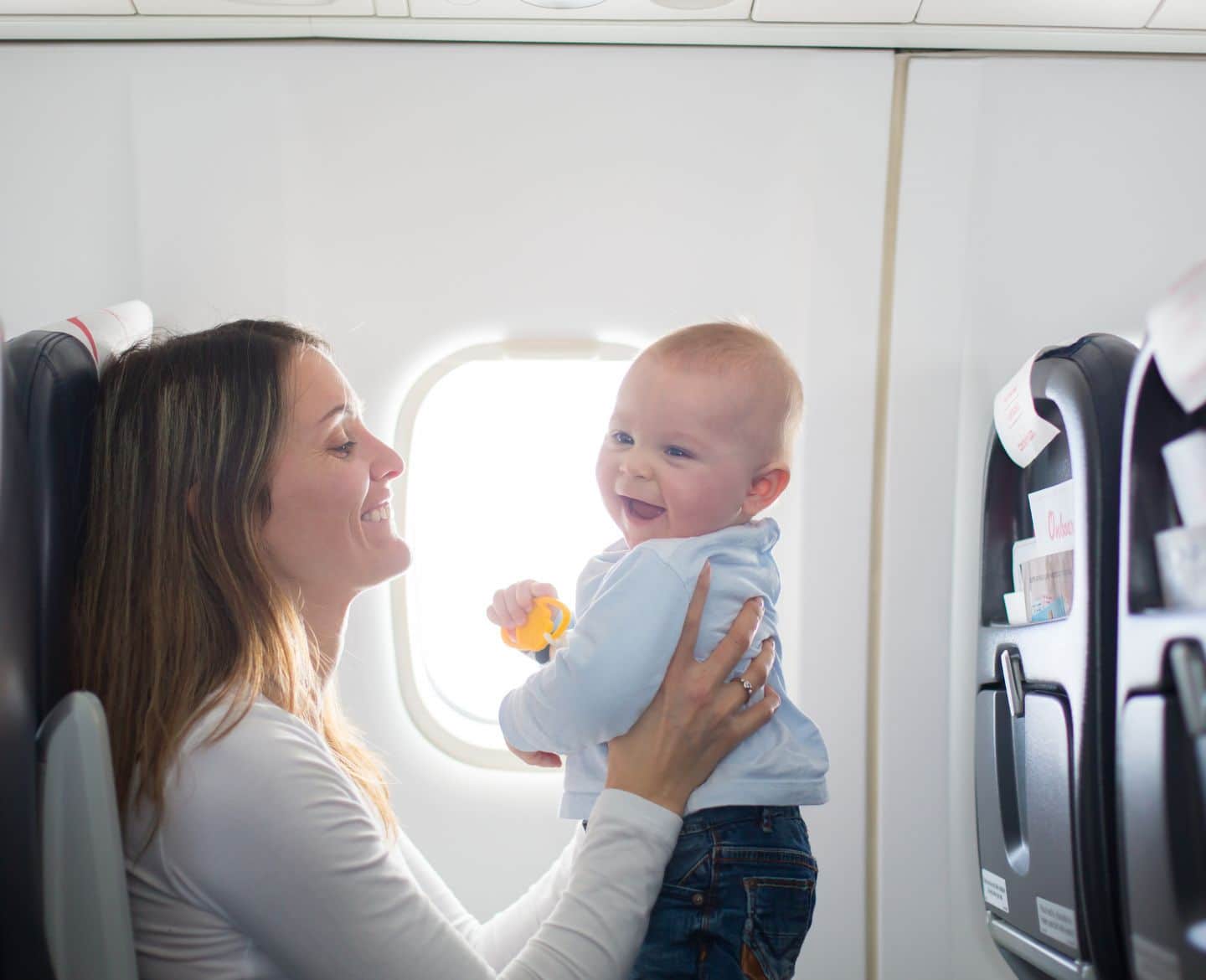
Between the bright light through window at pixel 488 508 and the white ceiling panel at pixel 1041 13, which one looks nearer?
the white ceiling panel at pixel 1041 13

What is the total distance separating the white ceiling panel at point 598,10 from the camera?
1.74 metres

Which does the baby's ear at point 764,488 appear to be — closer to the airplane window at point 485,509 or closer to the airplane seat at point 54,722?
the airplane window at point 485,509

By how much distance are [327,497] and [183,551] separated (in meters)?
0.21

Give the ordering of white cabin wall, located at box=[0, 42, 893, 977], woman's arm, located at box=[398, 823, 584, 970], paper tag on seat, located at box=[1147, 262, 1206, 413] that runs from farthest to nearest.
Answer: white cabin wall, located at box=[0, 42, 893, 977], woman's arm, located at box=[398, 823, 584, 970], paper tag on seat, located at box=[1147, 262, 1206, 413]

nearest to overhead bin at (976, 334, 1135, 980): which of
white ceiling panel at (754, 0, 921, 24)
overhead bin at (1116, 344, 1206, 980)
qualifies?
overhead bin at (1116, 344, 1206, 980)

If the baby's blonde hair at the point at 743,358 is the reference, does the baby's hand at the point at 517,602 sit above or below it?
below

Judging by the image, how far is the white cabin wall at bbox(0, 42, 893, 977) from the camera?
1.90m

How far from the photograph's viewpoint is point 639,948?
137 cm

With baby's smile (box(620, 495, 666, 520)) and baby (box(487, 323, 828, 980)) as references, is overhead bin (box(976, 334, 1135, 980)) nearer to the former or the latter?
baby (box(487, 323, 828, 980))

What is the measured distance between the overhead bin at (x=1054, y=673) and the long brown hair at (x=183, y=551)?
3.48 feet

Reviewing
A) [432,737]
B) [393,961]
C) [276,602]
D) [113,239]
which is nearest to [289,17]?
[113,239]

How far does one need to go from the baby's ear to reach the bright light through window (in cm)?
53

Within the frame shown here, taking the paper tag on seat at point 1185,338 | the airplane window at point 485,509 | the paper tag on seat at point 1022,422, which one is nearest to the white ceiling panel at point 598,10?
the airplane window at point 485,509

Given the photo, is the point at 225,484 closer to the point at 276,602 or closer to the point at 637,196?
the point at 276,602
